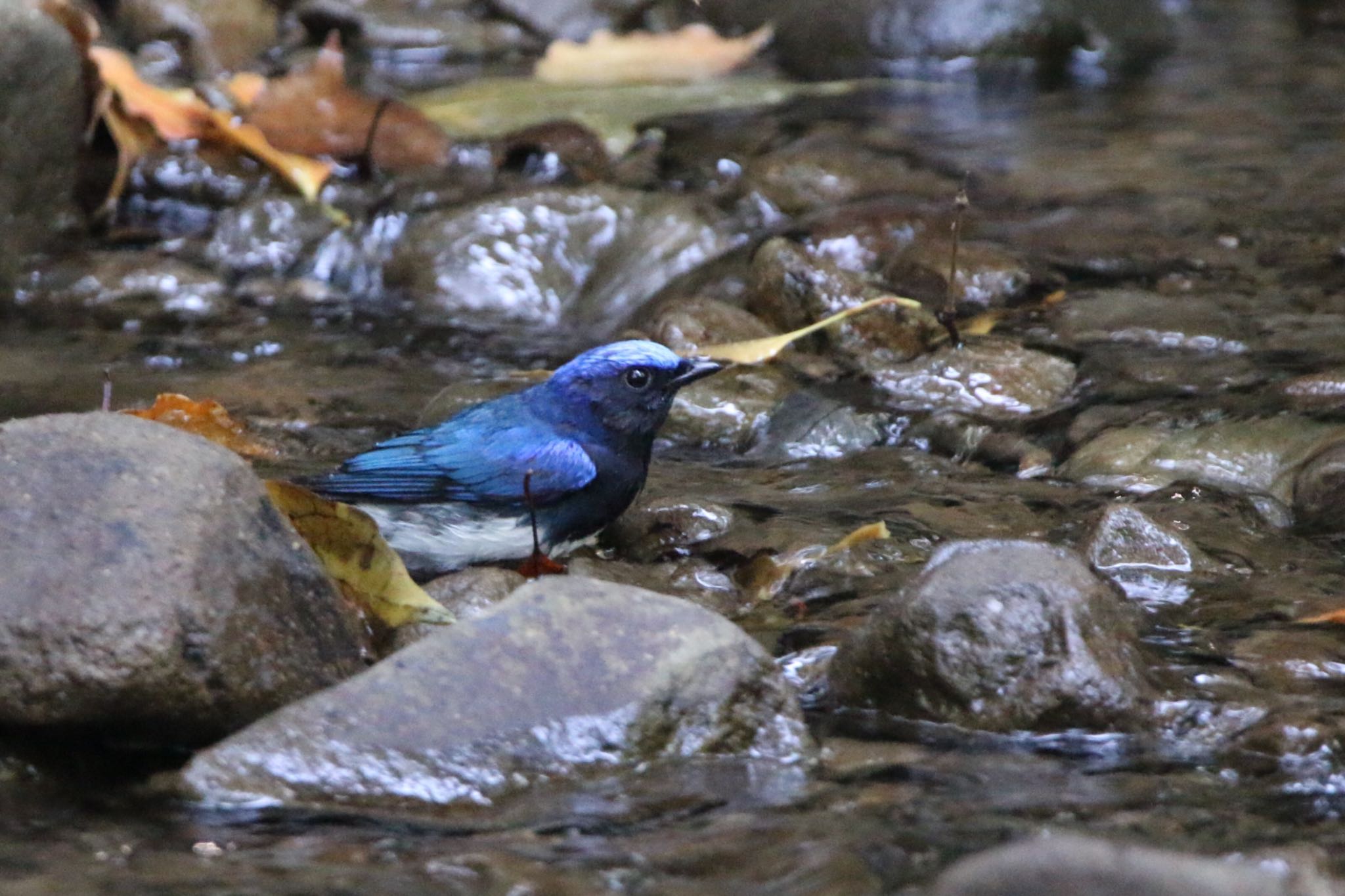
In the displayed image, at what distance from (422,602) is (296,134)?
216 inches

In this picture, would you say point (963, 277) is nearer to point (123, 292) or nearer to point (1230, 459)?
point (1230, 459)

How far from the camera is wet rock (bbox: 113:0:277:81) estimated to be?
441 inches

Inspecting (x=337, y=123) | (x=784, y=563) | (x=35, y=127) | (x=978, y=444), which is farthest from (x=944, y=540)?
(x=337, y=123)

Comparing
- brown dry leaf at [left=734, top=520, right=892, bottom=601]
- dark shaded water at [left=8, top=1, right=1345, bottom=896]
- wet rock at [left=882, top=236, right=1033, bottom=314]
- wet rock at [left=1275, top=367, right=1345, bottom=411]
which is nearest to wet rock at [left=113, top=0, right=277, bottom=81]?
dark shaded water at [left=8, top=1, right=1345, bottom=896]

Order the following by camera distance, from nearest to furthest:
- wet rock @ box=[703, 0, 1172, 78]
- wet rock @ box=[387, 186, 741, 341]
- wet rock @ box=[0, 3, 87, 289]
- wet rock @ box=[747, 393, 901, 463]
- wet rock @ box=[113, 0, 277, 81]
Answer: wet rock @ box=[747, 393, 901, 463] < wet rock @ box=[0, 3, 87, 289] < wet rock @ box=[387, 186, 741, 341] < wet rock @ box=[113, 0, 277, 81] < wet rock @ box=[703, 0, 1172, 78]

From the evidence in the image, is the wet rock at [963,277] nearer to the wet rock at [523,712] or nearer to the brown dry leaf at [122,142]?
the wet rock at [523,712]

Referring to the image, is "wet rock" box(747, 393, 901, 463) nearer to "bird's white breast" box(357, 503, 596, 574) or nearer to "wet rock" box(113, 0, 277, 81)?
"bird's white breast" box(357, 503, 596, 574)

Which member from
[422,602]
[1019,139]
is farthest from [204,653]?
[1019,139]

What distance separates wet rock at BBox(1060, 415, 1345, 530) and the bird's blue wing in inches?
68.9

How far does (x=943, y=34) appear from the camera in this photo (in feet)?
38.8

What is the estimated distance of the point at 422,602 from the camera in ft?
13.6

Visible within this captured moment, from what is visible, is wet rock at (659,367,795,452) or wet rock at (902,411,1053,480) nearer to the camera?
wet rock at (902,411,1053,480)

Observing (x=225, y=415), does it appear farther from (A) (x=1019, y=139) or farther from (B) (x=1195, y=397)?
(A) (x=1019, y=139)

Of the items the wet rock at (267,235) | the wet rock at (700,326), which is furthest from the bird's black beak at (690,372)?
→ the wet rock at (267,235)
